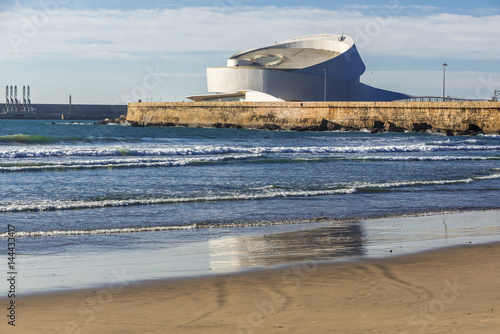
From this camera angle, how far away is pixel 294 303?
434 cm

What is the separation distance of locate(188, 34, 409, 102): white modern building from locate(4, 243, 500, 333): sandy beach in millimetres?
54899

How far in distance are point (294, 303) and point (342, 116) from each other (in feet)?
145

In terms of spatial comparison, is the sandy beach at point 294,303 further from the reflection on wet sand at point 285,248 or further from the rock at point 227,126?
the rock at point 227,126

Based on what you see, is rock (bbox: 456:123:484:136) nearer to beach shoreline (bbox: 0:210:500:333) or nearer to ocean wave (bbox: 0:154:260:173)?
ocean wave (bbox: 0:154:260:173)

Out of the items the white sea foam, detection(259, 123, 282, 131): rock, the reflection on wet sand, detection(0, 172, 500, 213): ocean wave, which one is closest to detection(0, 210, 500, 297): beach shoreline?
the reflection on wet sand

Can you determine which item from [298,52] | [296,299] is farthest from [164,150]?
[298,52]

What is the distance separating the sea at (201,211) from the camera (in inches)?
226

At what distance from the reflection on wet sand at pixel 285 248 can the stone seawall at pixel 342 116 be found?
37.5 m

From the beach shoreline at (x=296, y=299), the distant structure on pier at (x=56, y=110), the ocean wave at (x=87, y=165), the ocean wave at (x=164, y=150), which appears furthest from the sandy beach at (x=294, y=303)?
the distant structure on pier at (x=56, y=110)

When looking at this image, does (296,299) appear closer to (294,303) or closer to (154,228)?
(294,303)

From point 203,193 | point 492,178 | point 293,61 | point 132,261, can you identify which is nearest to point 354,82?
point 293,61

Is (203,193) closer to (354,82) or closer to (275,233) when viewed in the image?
(275,233)

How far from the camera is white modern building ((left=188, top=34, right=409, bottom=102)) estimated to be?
6203 cm

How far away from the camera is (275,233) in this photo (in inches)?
286
